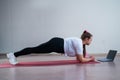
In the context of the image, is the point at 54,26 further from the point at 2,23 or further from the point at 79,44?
the point at 79,44

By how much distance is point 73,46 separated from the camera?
5062 mm

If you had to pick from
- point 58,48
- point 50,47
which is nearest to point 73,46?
point 58,48

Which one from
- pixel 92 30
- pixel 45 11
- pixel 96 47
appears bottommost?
pixel 96 47

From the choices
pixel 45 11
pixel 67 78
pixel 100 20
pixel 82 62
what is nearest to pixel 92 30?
pixel 100 20

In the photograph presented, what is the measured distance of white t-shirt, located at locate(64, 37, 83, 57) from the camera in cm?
500

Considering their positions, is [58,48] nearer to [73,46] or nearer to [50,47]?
[50,47]

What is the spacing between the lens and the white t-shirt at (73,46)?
5.00 m

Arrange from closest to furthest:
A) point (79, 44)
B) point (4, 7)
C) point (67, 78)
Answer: point (67, 78)
point (79, 44)
point (4, 7)

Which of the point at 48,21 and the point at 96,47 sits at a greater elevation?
the point at 48,21

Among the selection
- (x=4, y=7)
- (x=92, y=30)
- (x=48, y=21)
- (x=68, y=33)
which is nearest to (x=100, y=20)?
(x=92, y=30)

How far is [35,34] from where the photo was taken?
8.55 meters

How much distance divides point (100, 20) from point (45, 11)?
5.70ft

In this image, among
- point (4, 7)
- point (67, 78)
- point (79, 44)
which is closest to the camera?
point (67, 78)

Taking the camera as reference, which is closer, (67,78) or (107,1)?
(67,78)
